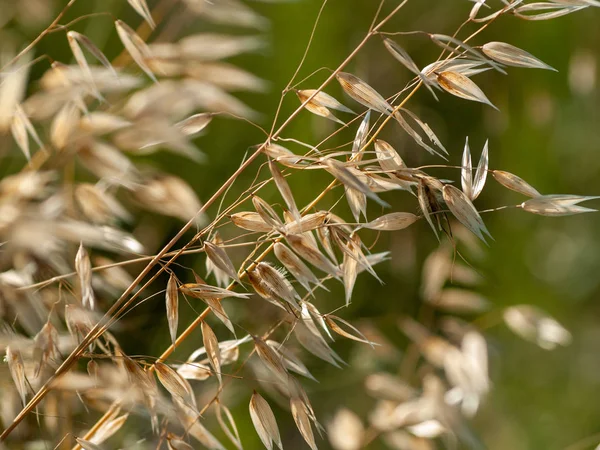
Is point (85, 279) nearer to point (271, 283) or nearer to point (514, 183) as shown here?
point (271, 283)

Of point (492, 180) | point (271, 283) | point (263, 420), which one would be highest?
point (271, 283)

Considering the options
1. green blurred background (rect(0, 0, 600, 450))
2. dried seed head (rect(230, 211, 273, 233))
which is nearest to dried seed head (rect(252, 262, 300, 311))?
dried seed head (rect(230, 211, 273, 233))

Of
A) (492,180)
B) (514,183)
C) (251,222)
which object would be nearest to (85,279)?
(251,222)

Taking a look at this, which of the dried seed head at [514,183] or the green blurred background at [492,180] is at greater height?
the dried seed head at [514,183]

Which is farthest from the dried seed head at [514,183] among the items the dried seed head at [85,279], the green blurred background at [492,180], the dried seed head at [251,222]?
the green blurred background at [492,180]

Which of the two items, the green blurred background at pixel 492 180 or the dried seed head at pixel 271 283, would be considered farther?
the green blurred background at pixel 492 180

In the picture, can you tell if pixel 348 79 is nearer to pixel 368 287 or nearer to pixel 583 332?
pixel 368 287

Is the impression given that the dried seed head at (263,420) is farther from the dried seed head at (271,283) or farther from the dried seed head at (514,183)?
the dried seed head at (514,183)

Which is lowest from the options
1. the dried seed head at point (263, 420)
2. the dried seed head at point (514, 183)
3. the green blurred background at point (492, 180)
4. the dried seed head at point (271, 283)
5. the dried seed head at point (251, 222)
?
the green blurred background at point (492, 180)
